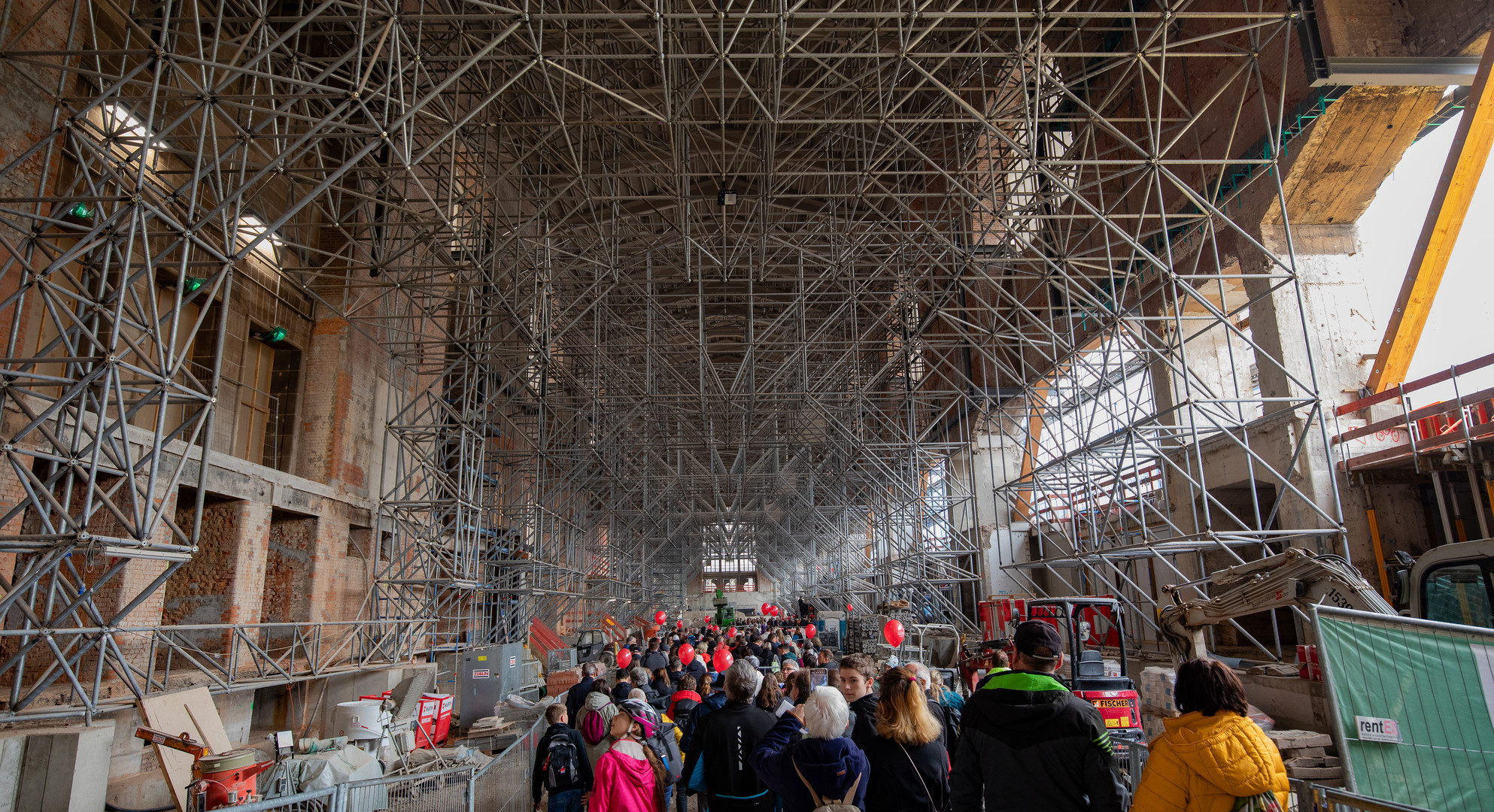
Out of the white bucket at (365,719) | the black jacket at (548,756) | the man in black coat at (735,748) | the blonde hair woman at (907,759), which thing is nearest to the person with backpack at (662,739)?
the black jacket at (548,756)

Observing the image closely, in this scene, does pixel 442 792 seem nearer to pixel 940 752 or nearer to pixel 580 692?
pixel 580 692

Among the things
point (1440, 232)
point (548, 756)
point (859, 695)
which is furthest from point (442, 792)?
point (1440, 232)

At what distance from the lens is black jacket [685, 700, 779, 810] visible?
5.30m

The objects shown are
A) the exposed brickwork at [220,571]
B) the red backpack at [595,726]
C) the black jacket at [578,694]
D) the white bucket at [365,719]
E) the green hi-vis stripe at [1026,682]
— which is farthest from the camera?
the exposed brickwork at [220,571]

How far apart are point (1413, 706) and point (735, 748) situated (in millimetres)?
4454

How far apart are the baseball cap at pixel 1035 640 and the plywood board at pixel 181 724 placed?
27.1 ft

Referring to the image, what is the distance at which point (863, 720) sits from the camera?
16.3ft

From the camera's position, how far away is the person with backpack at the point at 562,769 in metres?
6.25

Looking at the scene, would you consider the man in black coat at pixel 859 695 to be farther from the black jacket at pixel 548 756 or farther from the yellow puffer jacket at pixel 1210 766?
the black jacket at pixel 548 756

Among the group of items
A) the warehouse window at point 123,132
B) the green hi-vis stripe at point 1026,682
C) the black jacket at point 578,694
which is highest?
the warehouse window at point 123,132

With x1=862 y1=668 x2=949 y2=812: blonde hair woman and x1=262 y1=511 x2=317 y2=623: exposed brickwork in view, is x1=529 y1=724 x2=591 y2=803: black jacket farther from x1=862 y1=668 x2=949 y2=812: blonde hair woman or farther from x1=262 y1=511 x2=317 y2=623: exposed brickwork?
x1=262 y1=511 x2=317 y2=623: exposed brickwork

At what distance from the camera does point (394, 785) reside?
8.49 meters

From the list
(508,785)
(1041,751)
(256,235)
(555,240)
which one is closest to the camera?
(1041,751)

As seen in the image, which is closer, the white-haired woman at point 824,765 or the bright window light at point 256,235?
the white-haired woman at point 824,765
